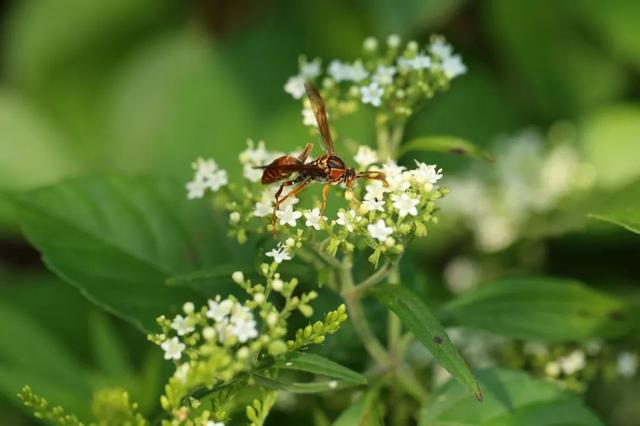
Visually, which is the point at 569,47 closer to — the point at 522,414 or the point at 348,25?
the point at 348,25

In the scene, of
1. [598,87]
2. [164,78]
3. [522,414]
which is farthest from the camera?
[164,78]

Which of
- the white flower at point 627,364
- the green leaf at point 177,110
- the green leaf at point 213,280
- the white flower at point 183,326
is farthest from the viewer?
the green leaf at point 177,110

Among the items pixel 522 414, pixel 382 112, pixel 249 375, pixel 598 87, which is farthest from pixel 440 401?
pixel 598 87

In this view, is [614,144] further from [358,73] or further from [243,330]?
[243,330]

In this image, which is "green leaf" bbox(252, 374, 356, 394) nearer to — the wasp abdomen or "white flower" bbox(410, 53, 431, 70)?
the wasp abdomen

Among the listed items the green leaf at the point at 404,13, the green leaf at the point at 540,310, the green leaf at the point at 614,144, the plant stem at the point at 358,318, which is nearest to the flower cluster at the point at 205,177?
the plant stem at the point at 358,318

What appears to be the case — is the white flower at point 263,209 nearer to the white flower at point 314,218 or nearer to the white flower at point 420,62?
the white flower at point 314,218
